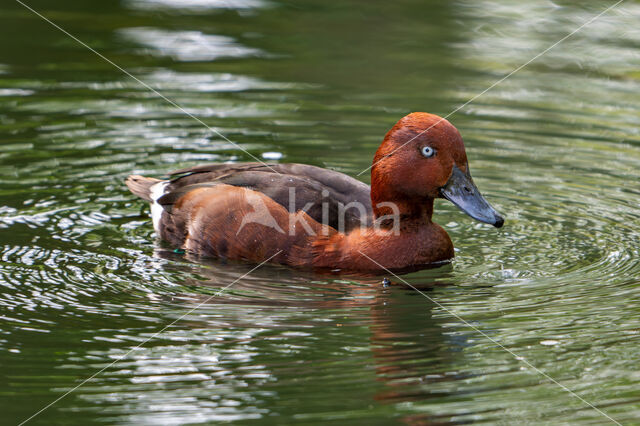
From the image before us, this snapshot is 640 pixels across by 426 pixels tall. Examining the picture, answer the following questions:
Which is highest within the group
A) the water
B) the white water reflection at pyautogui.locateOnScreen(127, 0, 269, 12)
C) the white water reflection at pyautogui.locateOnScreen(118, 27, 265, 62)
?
the white water reflection at pyautogui.locateOnScreen(127, 0, 269, 12)

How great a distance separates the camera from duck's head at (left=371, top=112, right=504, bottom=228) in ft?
22.2

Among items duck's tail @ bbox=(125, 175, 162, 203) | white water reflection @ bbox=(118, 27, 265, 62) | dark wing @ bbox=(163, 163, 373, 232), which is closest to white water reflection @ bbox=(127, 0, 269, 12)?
white water reflection @ bbox=(118, 27, 265, 62)

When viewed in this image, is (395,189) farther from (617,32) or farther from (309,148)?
(617,32)

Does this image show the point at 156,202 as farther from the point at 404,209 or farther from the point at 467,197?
the point at 467,197

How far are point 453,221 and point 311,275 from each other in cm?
176

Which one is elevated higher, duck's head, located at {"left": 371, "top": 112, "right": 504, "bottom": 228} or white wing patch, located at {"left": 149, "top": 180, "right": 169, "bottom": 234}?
duck's head, located at {"left": 371, "top": 112, "right": 504, "bottom": 228}

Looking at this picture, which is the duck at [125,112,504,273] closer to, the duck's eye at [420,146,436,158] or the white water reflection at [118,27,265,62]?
the duck's eye at [420,146,436,158]

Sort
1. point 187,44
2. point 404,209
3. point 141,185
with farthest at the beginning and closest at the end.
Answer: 1. point 187,44
2. point 141,185
3. point 404,209

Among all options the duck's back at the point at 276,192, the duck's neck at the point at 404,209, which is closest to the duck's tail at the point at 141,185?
the duck's back at the point at 276,192

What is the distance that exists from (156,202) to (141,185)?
1.32 feet

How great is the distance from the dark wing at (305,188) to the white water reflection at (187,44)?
180 inches

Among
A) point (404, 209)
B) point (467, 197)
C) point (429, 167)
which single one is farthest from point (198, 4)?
point (467, 197)

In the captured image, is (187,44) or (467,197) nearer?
(467,197)

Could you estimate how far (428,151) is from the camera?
6.79 meters
